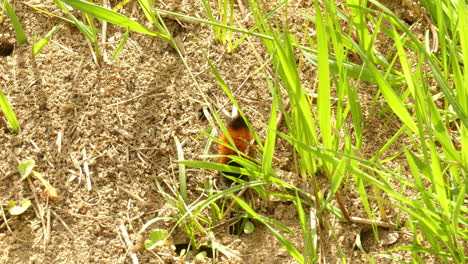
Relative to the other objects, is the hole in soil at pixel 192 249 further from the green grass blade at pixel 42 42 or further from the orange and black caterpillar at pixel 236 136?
the green grass blade at pixel 42 42

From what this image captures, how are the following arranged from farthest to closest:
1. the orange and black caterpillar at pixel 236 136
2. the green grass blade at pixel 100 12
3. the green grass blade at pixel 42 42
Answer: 1. the green grass blade at pixel 42 42
2. the orange and black caterpillar at pixel 236 136
3. the green grass blade at pixel 100 12

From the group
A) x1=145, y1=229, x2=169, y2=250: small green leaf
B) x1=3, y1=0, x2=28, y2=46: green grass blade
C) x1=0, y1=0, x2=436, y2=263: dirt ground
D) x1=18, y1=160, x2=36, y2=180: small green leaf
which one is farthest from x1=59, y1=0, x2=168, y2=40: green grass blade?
x1=145, y1=229, x2=169, y2=250: small green leaf

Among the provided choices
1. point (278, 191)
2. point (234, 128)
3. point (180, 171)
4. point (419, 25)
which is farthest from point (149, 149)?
point (419, 25)

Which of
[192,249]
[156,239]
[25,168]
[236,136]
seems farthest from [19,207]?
[236,136]

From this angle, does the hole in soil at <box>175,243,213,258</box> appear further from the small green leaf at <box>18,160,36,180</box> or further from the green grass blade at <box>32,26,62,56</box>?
the green grass blade at <box>32,26,62,56</box>

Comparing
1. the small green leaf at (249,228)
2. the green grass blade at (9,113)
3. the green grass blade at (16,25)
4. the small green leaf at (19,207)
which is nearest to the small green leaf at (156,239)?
the small green leaf at (249,228)
